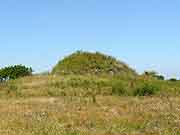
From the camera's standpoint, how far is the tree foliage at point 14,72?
49.4 m

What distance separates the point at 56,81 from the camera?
3597 centimetres

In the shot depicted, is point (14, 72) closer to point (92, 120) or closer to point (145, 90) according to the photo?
point (145, 90)

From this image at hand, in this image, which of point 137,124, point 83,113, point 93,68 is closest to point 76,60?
point 93,68

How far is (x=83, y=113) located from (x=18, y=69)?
3176 cm

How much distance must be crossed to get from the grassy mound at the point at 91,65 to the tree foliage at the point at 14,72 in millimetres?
3702

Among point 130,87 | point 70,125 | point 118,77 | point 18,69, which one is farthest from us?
point 18,69

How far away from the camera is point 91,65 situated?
4616cm

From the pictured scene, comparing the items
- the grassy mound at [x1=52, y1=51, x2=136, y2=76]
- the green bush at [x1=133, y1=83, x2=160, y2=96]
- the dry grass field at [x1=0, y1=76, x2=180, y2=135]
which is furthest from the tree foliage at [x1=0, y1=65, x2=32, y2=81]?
the dry grass field at [x1=0, y1=76, x2=180, y2=135]

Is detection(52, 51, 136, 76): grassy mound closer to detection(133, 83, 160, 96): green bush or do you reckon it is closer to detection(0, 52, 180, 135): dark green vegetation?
detection(0, 52, 180, 135): dark green vegetation

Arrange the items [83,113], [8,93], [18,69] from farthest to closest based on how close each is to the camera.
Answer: [18,69] → [8,93] → [83,113]

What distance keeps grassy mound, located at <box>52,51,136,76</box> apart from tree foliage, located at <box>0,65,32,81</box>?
3702 millimetres

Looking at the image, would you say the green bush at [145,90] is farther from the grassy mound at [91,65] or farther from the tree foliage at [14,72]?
the tree foliage at [14,72]

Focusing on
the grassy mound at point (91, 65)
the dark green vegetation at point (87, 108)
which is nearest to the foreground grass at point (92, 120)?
the dark green vegetation at point (87, 108)

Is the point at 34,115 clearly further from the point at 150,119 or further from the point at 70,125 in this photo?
the point at 150,119
